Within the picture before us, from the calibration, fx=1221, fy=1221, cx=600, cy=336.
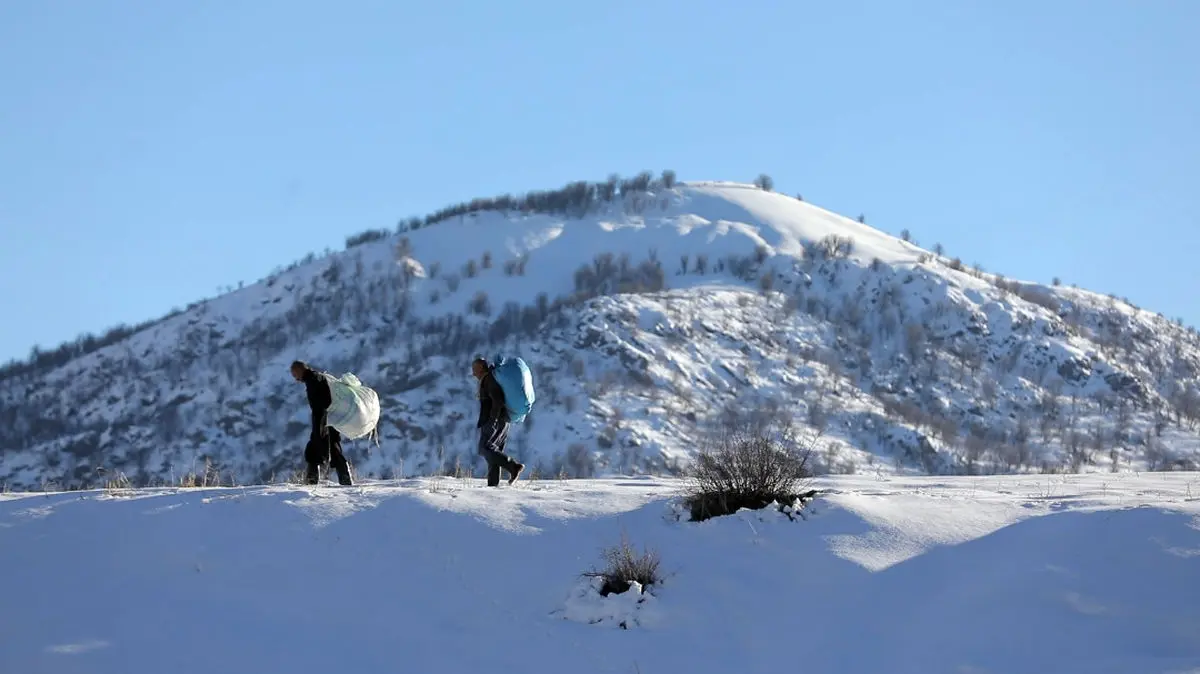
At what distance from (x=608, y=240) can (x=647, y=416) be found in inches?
1905

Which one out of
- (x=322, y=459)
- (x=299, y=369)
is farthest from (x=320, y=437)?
(x=299, y=369)

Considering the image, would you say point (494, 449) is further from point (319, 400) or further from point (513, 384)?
point (319, 400)

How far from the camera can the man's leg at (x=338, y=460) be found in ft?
41.6

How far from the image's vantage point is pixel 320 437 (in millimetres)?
12695

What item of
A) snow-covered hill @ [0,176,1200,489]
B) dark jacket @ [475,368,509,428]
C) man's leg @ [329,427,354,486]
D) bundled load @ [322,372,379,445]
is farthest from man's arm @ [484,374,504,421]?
snow-covered hill @ [0,176,1200,489]

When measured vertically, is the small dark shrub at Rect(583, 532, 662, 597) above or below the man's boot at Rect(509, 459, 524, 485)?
below

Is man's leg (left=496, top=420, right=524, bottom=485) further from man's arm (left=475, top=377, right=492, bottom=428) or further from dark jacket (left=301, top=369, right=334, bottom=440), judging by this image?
dark jacket (left=301, top=369, right=334, bottom=440)

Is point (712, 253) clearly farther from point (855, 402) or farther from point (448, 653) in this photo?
point (448, 653)

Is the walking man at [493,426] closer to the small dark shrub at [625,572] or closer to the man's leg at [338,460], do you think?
the man's leg at [338,460]

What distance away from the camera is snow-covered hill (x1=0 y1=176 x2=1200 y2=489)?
8738cm

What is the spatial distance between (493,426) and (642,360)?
267ft

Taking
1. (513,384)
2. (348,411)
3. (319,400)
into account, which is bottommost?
(348,411)

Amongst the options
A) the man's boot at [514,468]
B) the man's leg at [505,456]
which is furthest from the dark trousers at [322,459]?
the man's boot at [514,468]

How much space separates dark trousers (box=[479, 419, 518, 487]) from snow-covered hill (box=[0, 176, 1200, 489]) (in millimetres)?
59028
